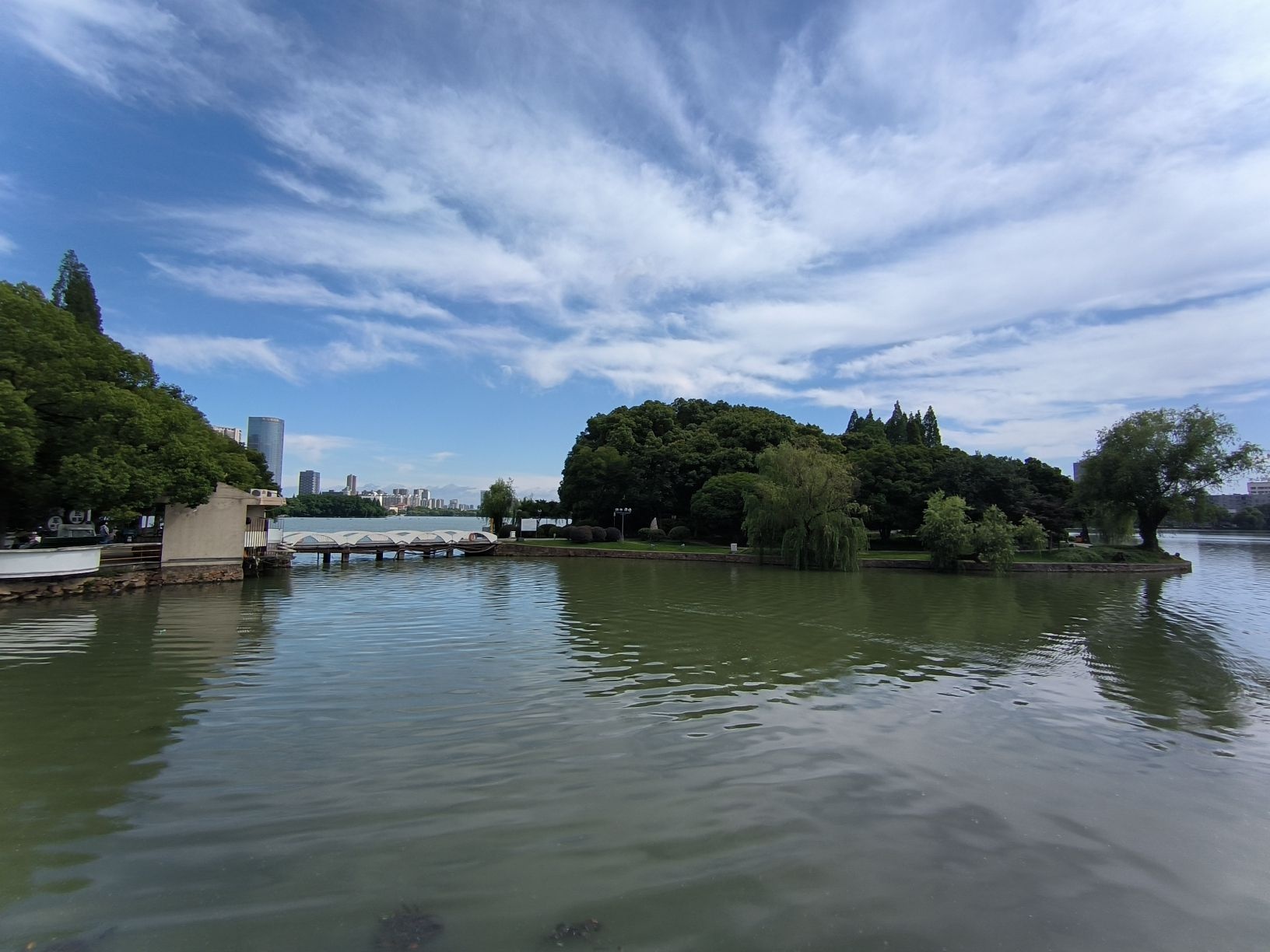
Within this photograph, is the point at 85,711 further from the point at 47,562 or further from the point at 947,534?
the point at 947,534

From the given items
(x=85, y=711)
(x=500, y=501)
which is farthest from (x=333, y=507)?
(x=85, y=711)

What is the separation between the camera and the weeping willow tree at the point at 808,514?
34.8 metres

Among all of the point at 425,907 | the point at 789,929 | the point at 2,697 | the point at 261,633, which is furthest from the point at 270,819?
the point at 261,633

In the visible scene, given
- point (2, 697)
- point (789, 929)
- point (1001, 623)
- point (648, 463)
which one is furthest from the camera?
point (648, 463)

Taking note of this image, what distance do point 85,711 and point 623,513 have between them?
4833cm

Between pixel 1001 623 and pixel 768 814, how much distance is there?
593 inches

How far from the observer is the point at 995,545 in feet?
115

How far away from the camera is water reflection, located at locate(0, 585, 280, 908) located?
4.77 meters

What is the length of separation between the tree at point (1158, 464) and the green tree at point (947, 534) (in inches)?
531

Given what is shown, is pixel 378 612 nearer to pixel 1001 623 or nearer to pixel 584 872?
pixel 584 872

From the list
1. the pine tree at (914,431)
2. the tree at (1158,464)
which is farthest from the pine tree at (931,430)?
the tree at (1158,464)

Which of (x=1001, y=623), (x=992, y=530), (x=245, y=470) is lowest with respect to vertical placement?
(x=1001, y=623)

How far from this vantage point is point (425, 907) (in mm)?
3984

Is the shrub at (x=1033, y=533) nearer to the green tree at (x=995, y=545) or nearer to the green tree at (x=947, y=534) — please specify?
the green tree at (x=995, y=545)
